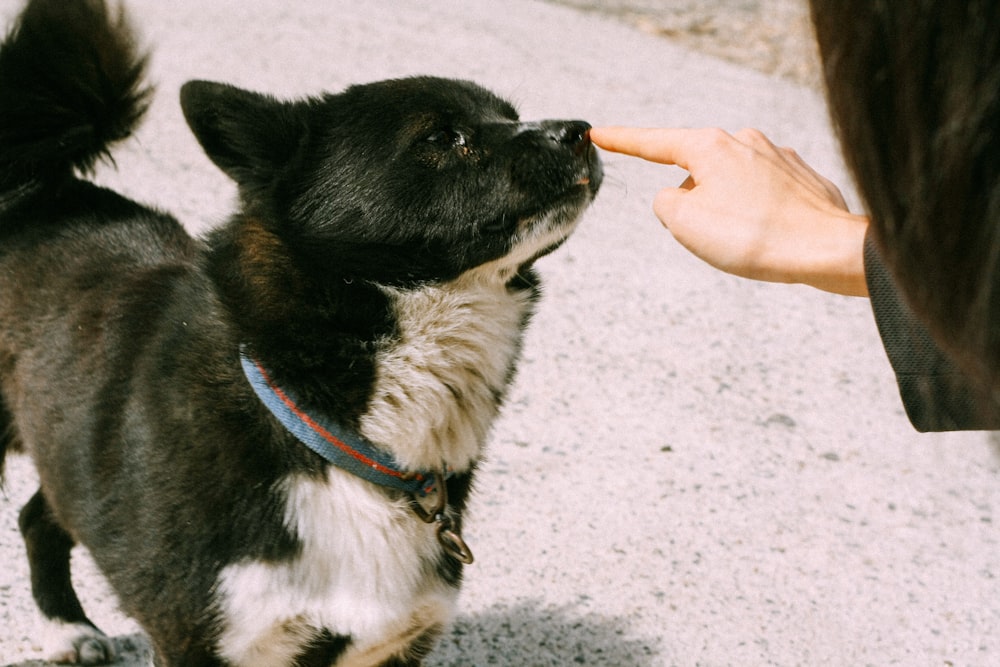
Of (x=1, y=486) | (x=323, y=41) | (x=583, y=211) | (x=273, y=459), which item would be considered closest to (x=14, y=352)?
(x=1, y=486)

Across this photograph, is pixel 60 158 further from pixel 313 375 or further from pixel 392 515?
pixel 392 515

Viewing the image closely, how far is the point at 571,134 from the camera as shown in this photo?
2191 millimetres

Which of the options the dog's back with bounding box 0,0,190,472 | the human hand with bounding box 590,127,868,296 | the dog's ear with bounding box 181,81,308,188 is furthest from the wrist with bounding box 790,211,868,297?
the dog's back with bounding box 0,0,190,472

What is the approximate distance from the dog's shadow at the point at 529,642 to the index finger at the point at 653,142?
5.03 ft

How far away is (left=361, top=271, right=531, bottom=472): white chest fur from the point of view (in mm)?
2062

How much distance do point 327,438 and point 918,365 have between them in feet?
3.62

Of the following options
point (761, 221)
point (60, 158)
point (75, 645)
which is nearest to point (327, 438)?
point (761, 221)

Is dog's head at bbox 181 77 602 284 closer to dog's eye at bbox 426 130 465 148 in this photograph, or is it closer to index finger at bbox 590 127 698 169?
dog's eye at bbox 426 130 465 148

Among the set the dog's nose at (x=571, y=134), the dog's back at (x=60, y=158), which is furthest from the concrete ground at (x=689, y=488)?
the dog's back at (x=60, y=158)

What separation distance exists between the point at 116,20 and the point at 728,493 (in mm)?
2468

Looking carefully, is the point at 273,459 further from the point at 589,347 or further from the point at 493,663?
the point at 589,347

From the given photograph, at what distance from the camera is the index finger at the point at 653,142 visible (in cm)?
169

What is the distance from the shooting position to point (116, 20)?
2.94 meters

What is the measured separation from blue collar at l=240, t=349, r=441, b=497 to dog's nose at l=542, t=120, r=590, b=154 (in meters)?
0.75
